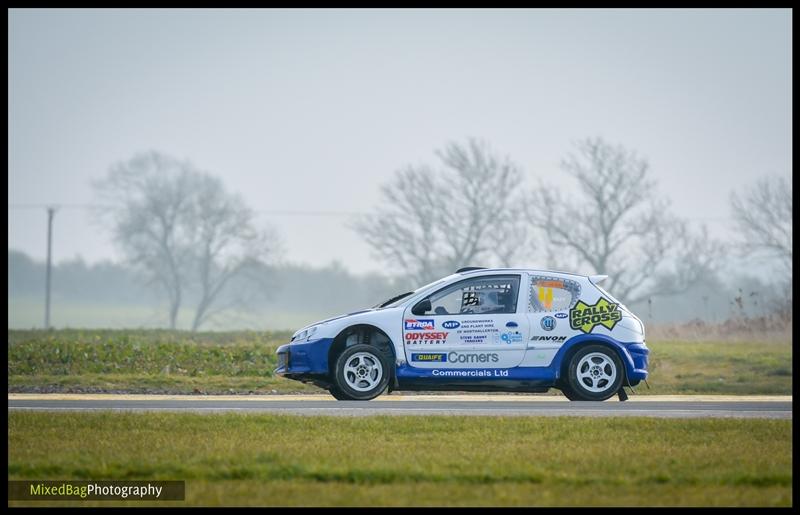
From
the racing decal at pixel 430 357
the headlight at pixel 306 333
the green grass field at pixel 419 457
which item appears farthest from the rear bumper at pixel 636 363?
the headlight at pixel 306 333

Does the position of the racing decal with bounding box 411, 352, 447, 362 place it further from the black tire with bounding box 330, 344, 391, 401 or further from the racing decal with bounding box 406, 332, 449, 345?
the black tire with bounding box 330, 344, 391, 401

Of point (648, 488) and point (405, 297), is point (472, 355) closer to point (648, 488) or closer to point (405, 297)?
point (405, 297)

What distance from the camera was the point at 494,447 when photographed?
11531mm

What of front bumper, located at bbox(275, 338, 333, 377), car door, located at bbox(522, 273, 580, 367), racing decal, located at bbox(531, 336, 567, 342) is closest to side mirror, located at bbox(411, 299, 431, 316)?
front bumper, located at bbox(275, 338, 333, 377)

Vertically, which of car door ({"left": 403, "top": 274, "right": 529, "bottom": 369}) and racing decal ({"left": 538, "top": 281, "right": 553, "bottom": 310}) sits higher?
racing decal ({"left": 538, "top": 281, "right": 553, "bottom": 310})

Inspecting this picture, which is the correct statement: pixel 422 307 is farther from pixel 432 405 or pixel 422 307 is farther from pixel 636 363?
pixel 636 363

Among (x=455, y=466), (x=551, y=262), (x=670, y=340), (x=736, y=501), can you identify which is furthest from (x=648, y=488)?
(x=551, y=262)

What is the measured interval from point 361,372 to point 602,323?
3.01 metres

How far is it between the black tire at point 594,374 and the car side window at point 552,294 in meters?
0.61

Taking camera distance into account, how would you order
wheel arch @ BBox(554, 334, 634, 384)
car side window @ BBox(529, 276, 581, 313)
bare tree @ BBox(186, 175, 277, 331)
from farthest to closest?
1. bare tree @ BBox(186, 175, 277, 331)
2. car side window @ BBox(529, 276, 581, 313)
3. wheel arch @ BBox(554, 334, 634, 384)

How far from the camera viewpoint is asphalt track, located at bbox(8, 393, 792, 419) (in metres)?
14.8

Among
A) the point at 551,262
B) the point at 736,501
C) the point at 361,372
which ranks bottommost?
the point at 736,501

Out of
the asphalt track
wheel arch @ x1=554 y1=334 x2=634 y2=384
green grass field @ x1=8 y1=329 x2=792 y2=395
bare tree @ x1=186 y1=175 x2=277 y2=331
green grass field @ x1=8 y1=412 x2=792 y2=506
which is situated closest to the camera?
green grass field @ x1=8 y1=412 x2=792 y2=506

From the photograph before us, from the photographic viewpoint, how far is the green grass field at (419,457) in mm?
9312
